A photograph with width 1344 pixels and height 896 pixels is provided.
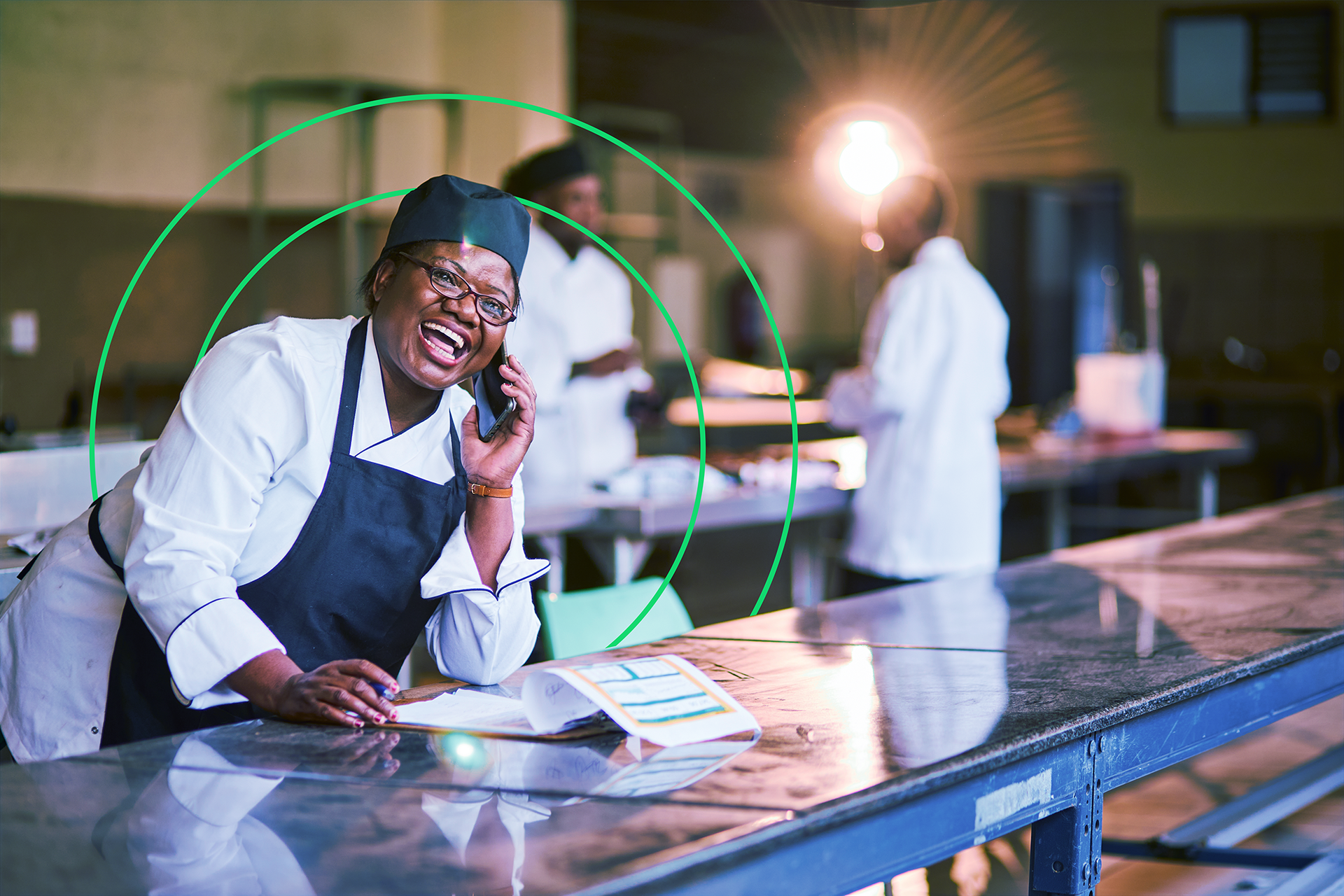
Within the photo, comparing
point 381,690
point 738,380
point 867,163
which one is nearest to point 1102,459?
point 867,163

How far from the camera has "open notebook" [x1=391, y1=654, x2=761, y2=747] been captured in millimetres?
1252

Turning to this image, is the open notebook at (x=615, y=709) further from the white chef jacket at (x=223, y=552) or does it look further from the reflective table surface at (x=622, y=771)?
the white chef jacket at (x=223, y=552)

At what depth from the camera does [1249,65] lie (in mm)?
7797

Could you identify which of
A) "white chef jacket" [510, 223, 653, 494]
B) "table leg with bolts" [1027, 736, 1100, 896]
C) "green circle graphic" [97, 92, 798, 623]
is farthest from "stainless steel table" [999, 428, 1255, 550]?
"table leg with bolts" [1027, 736, 1100, 896]

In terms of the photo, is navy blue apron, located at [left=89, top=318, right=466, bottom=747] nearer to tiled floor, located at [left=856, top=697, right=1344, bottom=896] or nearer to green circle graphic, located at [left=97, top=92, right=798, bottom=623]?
green circle graphic, located at [left=97, top=92, right=798, bottom=623]

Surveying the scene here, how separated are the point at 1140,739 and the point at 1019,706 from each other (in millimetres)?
165

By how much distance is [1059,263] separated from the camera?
8.94 m

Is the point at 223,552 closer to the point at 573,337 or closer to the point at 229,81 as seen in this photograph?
the point at 573,337

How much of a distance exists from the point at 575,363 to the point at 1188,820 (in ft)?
5.84

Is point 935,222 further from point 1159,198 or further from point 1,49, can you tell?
point 1159,198

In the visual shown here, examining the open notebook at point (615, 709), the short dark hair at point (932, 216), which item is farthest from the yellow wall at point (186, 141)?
the open notebook at point (615, 709)

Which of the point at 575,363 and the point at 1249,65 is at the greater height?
the point at 1249,65

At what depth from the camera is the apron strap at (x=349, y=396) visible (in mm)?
1397

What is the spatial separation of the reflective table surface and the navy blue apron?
0.14 meters
